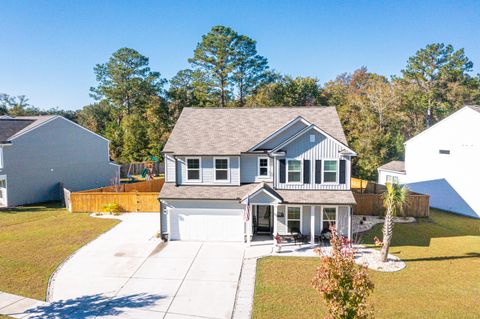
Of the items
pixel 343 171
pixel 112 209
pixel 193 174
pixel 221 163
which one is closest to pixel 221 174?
pixel 221 163

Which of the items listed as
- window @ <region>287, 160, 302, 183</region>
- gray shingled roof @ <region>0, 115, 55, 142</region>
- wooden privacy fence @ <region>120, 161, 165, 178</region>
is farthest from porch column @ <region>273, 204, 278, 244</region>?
wooden privacy fence @ <region>120, 161, 165, 178</region>

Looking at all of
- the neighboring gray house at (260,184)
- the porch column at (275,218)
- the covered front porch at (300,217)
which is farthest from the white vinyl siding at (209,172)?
the porch column at (275,218)

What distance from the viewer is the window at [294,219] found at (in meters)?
19.3

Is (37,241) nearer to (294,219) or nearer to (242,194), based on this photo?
(242,194)

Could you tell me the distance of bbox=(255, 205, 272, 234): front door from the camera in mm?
20484

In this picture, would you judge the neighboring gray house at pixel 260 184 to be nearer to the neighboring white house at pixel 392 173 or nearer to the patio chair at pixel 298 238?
the patio chair at pixel 298 238

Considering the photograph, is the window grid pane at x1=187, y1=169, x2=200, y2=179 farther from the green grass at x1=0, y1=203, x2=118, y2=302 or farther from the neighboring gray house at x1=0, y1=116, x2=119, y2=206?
the neighboring gray house at x1=0, y1=116, x2=119, y2=206

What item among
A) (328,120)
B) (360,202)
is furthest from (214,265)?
(360,202)

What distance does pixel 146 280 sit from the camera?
1405 cm

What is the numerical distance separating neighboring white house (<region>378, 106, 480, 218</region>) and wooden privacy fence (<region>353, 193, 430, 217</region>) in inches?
140

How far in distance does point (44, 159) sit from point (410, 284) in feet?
103

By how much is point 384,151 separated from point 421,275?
22513 millimetres

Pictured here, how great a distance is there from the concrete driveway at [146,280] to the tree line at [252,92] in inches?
1022

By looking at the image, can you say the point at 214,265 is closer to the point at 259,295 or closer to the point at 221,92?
the point at 259,295
